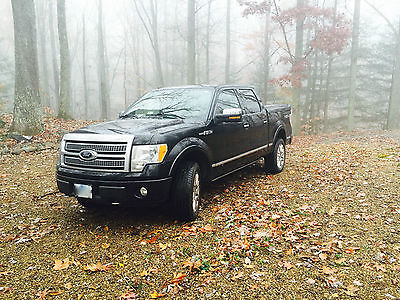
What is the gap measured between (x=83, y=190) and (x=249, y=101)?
3890mm

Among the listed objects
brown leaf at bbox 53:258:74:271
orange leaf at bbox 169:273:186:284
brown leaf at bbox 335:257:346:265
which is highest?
brown leaf at bbox 335:257:346:265

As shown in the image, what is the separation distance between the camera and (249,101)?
6.44 m

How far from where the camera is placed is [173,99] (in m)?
5.42

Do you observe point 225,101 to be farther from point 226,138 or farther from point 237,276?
point 237,276

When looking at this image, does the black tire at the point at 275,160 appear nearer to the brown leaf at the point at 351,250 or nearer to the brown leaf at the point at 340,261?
the brown leaf at the point at 351,250

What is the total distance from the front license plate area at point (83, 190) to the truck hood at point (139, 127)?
752 mm

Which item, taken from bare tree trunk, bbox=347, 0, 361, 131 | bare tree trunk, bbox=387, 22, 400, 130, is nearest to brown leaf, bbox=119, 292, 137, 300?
bare tree trunk, bbox=347, 0, 361, 131

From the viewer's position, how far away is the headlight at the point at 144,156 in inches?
153

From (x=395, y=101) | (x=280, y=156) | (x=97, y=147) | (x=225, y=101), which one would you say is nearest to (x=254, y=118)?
(x=225, y=101)

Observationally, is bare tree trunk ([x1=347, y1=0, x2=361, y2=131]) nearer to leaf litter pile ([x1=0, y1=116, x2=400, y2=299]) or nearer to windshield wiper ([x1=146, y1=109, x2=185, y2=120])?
leaf litter pile ([x1=0, y1=116, x2=400, y2=299])

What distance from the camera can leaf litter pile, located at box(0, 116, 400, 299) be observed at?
3.01 m

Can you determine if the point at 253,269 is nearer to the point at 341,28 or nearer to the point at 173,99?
the point at 173,99

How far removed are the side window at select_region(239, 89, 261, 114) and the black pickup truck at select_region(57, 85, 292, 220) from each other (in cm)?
49

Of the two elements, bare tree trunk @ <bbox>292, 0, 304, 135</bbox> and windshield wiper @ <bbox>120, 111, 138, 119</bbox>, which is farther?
bare tree trunk @ <bbox>292, 0, 304, 135</bbox>
